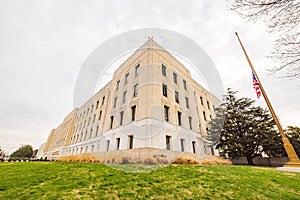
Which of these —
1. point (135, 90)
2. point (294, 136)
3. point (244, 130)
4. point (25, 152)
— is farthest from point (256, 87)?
point (25, 152)

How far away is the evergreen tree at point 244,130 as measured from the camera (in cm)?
1633

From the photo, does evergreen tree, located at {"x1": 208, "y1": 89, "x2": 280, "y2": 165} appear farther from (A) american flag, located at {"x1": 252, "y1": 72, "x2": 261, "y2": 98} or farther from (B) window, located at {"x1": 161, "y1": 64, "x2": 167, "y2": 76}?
(B) window, located at {"x1": 161, "y1": 64, "x2": 167, "y2": 76}

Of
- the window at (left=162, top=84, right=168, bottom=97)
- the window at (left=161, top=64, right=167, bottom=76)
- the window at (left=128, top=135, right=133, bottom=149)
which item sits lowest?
the window at (left=128, top=135, right=133, bottom=149)

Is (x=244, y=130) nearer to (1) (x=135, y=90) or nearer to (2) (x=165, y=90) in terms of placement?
(2) (x=165, y=90)

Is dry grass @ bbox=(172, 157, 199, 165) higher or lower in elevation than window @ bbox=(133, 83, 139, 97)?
lower

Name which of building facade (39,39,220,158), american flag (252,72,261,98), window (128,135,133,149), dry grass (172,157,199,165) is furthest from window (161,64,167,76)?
dry grass (172,157,199,165)

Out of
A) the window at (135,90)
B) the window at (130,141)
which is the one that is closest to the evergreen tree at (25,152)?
the window at (130,141)

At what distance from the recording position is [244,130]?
18.0 m

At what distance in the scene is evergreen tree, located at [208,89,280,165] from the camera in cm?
1633

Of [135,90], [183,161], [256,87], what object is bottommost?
[183,161]

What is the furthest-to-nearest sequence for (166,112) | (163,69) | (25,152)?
1. (25,152)
2. (163,69)
3. (166,112)

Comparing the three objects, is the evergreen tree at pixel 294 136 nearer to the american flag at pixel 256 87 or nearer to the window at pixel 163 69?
the american flag at pixel 256 87

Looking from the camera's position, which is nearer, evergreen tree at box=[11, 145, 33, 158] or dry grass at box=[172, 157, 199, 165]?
dry grass at box=[172, 157, 199, 165]

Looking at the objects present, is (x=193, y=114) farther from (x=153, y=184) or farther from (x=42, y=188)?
(x=42, y=188)
